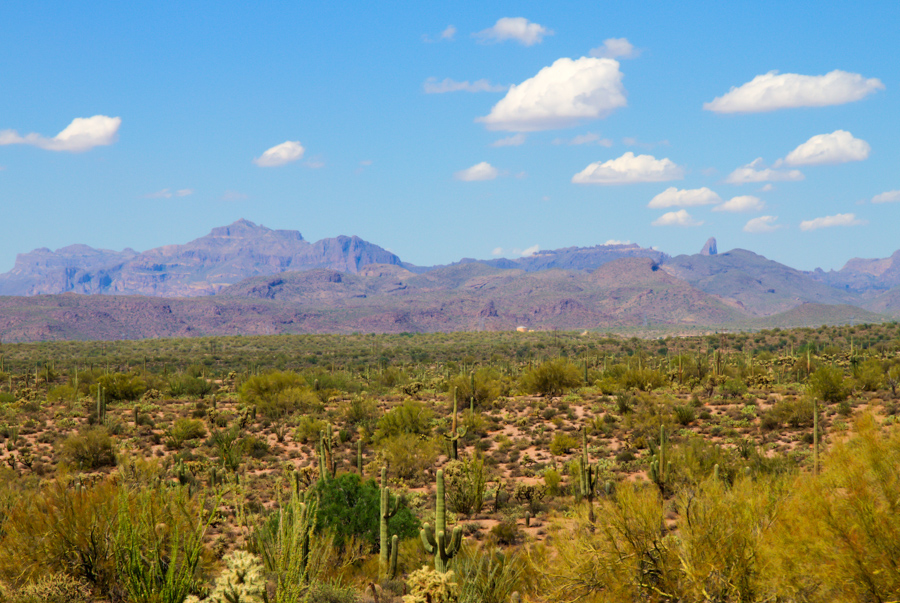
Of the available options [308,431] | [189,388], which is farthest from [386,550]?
[189,388]

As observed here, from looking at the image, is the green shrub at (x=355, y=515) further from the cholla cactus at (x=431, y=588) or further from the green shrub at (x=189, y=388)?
the green shrub at (x=189, y=388)

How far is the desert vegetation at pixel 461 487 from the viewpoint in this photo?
871 centimetres

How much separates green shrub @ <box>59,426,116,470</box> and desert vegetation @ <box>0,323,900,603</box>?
0.30 ft

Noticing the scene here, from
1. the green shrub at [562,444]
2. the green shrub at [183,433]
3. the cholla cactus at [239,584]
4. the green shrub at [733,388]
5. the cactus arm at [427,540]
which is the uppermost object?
the cholla cactus at [239,584]

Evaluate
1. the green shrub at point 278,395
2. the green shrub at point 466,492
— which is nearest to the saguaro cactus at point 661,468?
the green shrub at point 466,492

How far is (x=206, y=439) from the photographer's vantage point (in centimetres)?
2761

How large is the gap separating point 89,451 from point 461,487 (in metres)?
13.0

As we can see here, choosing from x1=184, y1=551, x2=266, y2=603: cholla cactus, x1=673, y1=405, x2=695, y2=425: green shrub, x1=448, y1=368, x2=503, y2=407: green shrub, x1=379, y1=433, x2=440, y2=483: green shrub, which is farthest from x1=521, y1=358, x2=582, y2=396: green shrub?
x1=184, y1=551, x2=266, y2=603: cholla cactus

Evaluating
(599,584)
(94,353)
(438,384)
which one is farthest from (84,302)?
(599,584)

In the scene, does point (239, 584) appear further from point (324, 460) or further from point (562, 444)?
point (562, 444)

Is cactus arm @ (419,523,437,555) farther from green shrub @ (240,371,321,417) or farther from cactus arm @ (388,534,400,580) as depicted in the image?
green shrub @ (240,371,321,417)

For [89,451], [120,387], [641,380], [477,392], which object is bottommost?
[89,451]

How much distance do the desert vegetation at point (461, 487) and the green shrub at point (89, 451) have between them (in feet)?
0.30

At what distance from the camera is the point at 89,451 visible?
23453 mm
